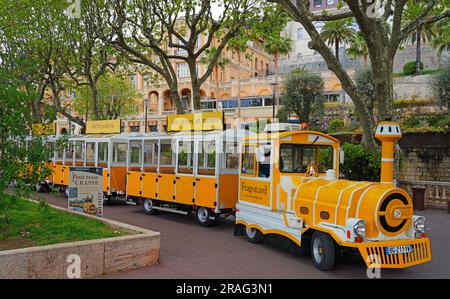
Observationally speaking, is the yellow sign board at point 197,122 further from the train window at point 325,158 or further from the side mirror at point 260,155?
the train window at point 325,158

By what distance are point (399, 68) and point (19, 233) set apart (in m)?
52.9

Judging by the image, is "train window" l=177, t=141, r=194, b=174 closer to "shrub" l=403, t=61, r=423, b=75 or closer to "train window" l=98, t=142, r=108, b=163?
"train window" l=98, t=142, r=108, b=163

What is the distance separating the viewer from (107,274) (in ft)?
23.1

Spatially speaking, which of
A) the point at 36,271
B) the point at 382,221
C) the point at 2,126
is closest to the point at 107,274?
the point at 36,271

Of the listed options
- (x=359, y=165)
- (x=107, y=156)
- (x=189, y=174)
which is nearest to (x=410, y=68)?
(x=359, y=165)

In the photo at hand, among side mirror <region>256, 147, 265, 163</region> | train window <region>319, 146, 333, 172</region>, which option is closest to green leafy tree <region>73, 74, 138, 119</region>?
side mirror <region>256, 147, 265, 163</region>

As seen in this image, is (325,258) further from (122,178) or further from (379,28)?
(122,178)

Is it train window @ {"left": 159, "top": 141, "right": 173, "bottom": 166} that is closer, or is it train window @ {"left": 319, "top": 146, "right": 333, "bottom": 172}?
train window @ {"left": 319, "top": 146, "right": 333, "bottom": 172}

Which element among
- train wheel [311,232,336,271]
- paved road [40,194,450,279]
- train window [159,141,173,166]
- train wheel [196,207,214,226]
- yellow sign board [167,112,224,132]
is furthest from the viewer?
train window [159,141,173,166]

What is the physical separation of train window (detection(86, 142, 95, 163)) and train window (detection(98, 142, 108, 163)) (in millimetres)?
576

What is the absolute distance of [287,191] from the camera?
8.80 meters

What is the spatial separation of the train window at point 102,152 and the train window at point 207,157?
19.2ft

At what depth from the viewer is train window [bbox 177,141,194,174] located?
12949mm

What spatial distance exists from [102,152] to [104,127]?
4.38 feet
